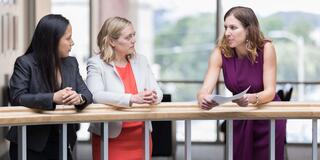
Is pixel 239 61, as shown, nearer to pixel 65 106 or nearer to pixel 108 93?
pixel 108 93

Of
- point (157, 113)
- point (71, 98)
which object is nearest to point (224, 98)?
point (157, 113)

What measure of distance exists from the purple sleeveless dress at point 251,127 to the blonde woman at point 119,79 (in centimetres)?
38

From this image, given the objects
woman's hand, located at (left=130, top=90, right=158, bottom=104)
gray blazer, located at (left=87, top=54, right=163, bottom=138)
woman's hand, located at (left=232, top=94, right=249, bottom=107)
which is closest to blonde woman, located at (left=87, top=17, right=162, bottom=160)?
gray blazer, located at (left=87, top=54, right=163, bottom=138)

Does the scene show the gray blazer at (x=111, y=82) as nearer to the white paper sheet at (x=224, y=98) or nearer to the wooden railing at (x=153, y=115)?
the wooden railing at (x=153, y=115)

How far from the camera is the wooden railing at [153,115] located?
9.18 feet

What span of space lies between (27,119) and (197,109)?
2.24 feet

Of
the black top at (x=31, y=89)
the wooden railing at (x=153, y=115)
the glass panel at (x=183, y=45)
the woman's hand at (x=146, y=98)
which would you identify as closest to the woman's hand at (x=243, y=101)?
the wooden railing at (x=153, y=115)

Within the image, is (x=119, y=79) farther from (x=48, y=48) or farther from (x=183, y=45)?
(x=183, y=45)

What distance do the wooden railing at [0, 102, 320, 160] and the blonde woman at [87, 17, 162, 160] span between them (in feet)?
1.05

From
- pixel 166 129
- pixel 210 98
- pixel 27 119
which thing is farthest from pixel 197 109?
pixel 166 129

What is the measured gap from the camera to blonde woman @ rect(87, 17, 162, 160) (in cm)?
337

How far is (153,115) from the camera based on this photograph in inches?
113

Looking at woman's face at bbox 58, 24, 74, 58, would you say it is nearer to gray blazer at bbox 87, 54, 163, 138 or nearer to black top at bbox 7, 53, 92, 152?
black top at bbox 7, 53, 92, 152

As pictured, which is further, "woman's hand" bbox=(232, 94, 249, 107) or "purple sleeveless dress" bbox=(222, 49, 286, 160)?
"purple sleeveless dress" bbox=(222, 49, 286, 160)
